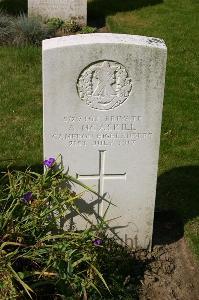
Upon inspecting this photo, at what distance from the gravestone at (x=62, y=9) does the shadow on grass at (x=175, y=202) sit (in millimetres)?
4978

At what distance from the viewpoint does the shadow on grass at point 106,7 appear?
36.8ft

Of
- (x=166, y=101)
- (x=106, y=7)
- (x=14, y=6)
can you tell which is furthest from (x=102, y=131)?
(x=106, y=7)

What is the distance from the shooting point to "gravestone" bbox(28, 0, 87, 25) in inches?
414

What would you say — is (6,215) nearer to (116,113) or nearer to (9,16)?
(116,113)

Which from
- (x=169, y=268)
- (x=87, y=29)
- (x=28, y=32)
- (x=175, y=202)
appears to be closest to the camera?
(x=169, y=268)

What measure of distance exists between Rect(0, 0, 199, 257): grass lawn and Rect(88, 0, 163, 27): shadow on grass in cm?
2

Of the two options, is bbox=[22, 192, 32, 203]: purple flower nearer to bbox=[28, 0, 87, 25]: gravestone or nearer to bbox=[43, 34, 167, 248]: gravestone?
bbox=[43, 34, 167, 248]: gravestone

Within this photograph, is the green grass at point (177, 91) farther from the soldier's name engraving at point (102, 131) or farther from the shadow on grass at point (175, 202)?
the soldier's name engraving at point (102, 131)

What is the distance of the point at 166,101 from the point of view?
8070 millimetres

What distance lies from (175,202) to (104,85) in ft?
6.14

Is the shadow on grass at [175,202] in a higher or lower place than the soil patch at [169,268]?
higher

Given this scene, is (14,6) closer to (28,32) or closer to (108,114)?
(28,32)

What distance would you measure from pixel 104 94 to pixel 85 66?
0.28 m

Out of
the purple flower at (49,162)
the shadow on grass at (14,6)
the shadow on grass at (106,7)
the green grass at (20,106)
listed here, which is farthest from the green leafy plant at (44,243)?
the shadow on grass at (14,6)
